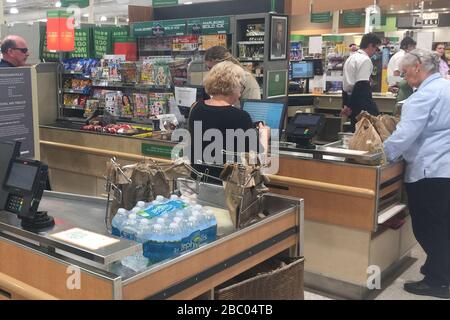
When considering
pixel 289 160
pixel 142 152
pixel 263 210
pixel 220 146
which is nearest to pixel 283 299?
pixel 263 210

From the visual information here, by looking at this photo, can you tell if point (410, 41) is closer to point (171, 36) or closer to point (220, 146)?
point (171, 36)

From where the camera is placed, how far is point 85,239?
1.93 meters

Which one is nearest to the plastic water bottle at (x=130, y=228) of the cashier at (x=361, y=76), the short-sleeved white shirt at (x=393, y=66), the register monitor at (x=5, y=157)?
the register monitor at (x=5, y=157)

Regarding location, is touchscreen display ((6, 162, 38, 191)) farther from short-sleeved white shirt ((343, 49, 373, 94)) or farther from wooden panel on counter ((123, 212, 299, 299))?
short-sleeved white shirt ((343, 49, 373, 94))

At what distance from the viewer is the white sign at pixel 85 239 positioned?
1859mm

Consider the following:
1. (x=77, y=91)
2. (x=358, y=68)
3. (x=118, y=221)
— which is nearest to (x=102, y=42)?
(x=77, y=91)

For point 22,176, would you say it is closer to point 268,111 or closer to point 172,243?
point 172,243

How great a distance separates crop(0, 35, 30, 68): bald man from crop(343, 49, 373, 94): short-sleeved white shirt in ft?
13.8

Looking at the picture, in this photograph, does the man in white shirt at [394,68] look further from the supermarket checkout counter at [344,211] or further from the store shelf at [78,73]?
the store shelf at [78,73]

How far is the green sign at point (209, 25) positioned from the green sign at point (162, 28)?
16 centimetres

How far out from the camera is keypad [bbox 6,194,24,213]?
2.12m

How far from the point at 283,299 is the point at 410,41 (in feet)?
20.4

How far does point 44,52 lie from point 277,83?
3451 mm

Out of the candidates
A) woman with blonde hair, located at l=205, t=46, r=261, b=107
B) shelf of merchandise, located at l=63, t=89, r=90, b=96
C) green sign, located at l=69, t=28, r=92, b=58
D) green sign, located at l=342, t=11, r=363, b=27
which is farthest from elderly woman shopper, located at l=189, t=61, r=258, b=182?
green sign, located at l=342, t=11, r=363, b=27
